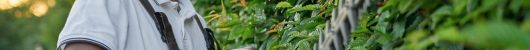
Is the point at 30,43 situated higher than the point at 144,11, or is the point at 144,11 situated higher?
the point at 144,11

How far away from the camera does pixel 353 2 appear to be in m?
1.26

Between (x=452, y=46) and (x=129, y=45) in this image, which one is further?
(x=129, y=45)

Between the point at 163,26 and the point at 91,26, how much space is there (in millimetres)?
274

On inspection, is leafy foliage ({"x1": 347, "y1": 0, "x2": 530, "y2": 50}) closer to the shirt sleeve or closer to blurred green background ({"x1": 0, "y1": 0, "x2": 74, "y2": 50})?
the shirt sleeve

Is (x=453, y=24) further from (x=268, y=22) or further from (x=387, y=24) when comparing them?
(x=268, y=22)

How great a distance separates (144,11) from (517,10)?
57.9 inches

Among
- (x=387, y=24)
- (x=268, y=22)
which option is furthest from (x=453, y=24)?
(x=268, y=22)

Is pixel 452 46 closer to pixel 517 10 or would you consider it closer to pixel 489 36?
pixel 517 10

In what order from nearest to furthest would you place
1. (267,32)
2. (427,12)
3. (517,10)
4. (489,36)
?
(489,36)
(517,10)
(427,12)
(267,32)

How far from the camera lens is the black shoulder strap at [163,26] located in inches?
99.0

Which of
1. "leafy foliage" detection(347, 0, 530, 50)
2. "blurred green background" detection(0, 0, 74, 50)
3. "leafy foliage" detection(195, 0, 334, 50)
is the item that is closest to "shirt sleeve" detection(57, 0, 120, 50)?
"leafy foliage" detection(195, 0, 334, 50)

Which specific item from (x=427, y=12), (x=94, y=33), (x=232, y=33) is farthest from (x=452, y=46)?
(x=232, y=33)

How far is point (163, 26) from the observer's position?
254 cm

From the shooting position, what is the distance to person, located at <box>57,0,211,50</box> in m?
2.28
